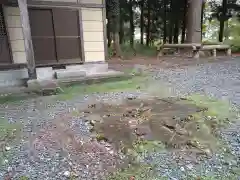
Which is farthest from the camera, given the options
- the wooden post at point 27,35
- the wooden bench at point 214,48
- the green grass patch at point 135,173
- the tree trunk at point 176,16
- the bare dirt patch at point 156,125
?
the tree trunk at point 176,16

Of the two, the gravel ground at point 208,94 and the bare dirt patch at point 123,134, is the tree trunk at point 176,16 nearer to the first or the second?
the gravel ground at point 208,94

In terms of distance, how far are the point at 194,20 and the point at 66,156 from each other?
1088 centimetres

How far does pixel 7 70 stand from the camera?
6.21m

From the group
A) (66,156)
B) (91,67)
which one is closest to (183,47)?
(91,67)

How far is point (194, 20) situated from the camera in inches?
473

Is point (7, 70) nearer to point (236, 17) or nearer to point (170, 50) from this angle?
point (170, 50)

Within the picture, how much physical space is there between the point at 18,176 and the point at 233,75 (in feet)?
21.3

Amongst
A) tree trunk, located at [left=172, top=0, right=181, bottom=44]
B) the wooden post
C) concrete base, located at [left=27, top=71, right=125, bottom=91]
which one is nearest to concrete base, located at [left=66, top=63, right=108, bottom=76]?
concrete base, located at [left=27, top=71, right=125, bottom=91]

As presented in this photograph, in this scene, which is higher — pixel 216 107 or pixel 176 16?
pixel 176 16

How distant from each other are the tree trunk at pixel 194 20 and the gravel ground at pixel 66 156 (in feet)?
20.3

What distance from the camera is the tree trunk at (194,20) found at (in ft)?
39.1

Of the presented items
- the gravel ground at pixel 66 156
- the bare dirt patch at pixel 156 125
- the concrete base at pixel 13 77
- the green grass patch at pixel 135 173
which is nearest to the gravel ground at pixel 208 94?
the gravel ground at pixel 66 156

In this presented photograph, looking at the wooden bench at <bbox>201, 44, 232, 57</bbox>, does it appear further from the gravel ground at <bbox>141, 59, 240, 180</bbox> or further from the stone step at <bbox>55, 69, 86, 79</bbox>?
the stone step at <bbox>55, 69, 86, 79</bbox>

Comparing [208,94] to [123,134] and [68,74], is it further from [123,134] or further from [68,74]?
[68,74]
